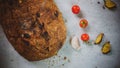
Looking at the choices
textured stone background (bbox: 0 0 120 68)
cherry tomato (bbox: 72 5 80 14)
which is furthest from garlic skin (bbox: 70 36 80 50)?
cherry tomato (bbox: 72 5 80 14)

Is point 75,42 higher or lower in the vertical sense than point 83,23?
lower

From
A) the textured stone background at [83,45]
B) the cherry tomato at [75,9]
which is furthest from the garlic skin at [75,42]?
the cherry tomato at [75,9]

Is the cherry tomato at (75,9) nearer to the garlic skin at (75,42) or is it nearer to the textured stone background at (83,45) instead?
the textured stone background at (83,45)

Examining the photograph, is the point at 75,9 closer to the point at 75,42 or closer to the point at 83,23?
the point at 83,23

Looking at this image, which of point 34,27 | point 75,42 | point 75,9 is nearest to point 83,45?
point 75,42

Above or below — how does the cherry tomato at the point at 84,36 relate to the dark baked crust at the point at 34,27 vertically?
below

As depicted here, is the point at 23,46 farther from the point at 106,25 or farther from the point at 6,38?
the point at 106,25

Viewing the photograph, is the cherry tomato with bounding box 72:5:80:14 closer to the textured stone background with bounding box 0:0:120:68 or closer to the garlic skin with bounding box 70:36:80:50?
the textured stone background with bounding box 0:0:120:68

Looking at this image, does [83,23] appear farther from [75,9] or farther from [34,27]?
[34,27]

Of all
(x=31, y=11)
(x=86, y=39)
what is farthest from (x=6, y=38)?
(x=86, y=39)
